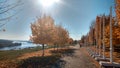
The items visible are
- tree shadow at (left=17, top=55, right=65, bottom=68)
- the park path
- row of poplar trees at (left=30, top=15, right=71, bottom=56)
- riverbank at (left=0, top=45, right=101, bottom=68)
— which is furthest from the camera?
row of poplar trees at (left=30, top=15, right=71, bottom=56)

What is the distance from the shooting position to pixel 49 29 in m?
28.0

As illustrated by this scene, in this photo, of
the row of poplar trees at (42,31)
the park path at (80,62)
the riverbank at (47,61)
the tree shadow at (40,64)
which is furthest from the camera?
the row of poplar trees at (42,31)

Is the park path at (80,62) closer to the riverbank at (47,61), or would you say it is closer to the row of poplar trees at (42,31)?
the riverbank at (47,61)

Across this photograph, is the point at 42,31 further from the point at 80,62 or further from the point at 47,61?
the point at 80,62

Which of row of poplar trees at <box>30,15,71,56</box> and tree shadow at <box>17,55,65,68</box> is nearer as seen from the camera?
tree shadow at <box>17,55,65,68</box>

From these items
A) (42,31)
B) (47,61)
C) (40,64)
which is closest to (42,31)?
(42,31)

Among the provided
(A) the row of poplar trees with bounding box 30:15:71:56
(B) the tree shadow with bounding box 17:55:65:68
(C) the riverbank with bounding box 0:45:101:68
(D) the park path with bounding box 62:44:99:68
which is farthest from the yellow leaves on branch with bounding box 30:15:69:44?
(B) the tree shadow with bounding box 17:55:65:68

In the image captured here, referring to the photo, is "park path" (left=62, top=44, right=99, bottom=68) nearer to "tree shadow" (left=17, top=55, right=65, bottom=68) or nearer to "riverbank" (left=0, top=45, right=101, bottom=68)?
"riverbank" (left=0, top=45, right=101, bottom=68)

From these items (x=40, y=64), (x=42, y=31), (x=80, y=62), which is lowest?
(x=80, y=62)

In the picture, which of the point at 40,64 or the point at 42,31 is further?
the point at 42,31

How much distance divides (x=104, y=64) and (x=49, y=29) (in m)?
14.1

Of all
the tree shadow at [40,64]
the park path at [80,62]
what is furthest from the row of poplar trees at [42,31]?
the tree shadow at [40,64]

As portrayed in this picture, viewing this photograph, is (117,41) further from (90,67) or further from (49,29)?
(90,67)

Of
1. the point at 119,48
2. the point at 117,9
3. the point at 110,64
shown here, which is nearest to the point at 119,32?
the point at 117,9
